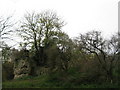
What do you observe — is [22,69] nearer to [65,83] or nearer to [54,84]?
[54,84]

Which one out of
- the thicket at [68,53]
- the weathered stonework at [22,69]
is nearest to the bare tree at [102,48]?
the thicket at [68,53]

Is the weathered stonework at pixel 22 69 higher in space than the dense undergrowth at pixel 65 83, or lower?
higher

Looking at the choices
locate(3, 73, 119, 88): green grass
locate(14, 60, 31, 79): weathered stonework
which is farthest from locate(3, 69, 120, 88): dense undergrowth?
locate(14, 60, 31, 79): weathered stonework

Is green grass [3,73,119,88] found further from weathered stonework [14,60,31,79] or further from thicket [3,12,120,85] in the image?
weathered stonework [14,60,31,79]

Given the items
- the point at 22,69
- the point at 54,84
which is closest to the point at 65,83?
the point at 54,84

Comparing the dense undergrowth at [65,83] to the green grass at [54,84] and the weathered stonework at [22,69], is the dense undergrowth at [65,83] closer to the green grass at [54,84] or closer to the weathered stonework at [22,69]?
the green grass at [54,84]

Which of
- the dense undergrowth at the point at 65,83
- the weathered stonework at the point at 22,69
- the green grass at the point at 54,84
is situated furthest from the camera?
the weathered stonework at the point at 22,69

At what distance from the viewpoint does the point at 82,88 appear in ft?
95.9

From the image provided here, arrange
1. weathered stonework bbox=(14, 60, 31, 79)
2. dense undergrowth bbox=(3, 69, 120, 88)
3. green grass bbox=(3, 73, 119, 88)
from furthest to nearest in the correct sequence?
weathered stonework bbox=(14, 60, 31, 79) < dense undergrowth bbox=(3, 69, 120, 88) < green grass bbox=(3, 73, 119, 88)

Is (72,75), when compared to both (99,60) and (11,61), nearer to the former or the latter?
(99,60)

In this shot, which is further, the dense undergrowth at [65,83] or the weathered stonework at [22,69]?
the weathered stonework at [22,69]

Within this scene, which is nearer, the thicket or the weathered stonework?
the thicket

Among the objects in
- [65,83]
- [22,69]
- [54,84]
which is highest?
[22,69]

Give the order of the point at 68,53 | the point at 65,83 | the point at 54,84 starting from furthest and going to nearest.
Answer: the point at 68,53
the point at 54,84
the point at 65,83
